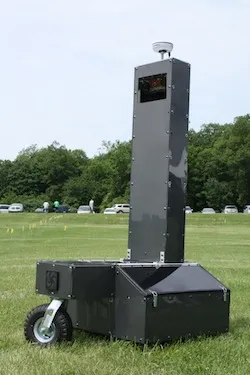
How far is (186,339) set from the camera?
18.6 feet

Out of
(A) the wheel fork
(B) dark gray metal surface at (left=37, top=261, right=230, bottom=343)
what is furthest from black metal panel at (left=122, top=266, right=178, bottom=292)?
(A) the wheel fork

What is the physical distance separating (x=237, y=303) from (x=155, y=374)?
380 cm

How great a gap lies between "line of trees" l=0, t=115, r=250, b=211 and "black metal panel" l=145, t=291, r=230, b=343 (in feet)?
262

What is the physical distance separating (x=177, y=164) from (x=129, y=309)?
1.56 m

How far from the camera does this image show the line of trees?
9412 centimetres

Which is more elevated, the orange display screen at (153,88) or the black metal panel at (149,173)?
the orange display screen at (153,88)

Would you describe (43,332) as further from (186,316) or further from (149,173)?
(149,173)

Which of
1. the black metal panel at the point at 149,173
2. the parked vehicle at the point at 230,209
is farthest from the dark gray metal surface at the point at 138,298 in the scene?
the parked vehicle at the point at 230,209

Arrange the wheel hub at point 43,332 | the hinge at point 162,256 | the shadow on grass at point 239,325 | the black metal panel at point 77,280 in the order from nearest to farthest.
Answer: the black metal panel at point 77,280 < the wheel hub at point 43,332 < the hinge at point 162,256 < the shadow on grass at point 239,325

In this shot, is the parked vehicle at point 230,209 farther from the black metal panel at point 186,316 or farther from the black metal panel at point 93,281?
the black metal panel at point 93,281

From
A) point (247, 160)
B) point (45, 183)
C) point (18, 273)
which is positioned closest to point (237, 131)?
point (247, 160)

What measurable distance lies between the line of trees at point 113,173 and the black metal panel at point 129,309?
80393mm

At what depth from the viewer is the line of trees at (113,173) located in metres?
94.1

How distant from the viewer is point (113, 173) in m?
105
